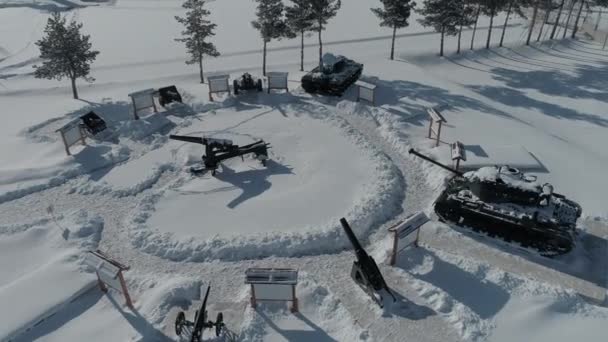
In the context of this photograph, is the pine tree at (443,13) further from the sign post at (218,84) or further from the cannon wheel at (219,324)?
the cannon wheel at (219,324)

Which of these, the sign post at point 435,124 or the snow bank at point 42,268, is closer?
the snow bank at point 42,268

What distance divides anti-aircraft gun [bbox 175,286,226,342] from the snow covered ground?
429mm

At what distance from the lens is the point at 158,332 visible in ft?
35.9

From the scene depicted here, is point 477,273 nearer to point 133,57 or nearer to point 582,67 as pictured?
point 582,67

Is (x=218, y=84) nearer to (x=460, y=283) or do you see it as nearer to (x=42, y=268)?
(x=42, y=268)

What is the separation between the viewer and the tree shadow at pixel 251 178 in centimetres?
1666

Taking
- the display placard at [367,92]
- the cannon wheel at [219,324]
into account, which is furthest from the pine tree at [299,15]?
the cannon wheel at [219,324]

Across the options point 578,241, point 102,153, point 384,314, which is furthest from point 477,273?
point 102,153

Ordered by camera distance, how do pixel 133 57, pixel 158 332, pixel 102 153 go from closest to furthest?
1. pixel 158 332
2. pixel 102 153
3. pixel 133 57

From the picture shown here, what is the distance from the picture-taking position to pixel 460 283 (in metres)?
12.2

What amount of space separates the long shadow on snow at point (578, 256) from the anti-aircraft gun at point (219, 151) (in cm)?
811

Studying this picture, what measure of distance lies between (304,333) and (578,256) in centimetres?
850

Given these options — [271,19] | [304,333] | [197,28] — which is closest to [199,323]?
[304,333]

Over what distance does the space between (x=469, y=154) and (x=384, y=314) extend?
370 inches
